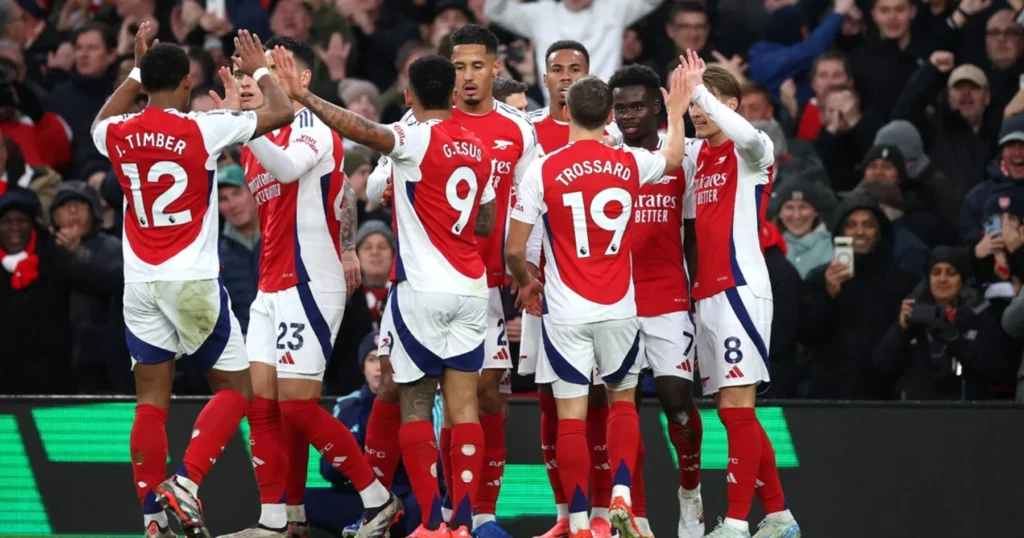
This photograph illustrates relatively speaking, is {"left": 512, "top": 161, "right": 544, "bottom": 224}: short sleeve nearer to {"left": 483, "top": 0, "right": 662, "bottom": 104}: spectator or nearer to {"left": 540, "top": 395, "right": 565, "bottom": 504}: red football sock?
{"left": 540, "top": 395, "right": 565, "bottom": 504}: red football sock

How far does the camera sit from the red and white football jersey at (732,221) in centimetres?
988

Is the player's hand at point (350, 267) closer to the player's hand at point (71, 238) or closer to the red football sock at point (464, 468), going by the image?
the red football sock at point (464, 468)

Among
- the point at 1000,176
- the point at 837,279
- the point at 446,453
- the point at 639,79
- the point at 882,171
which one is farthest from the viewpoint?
the point at 882,171

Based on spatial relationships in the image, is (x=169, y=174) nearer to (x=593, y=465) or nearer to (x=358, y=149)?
(x=593, y=465)

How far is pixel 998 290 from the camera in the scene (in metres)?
12.4

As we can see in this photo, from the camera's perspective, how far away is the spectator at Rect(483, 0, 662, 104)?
14914mm

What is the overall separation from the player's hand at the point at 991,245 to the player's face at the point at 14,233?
295 inches

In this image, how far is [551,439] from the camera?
10336mm

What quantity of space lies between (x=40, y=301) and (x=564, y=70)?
490 cm

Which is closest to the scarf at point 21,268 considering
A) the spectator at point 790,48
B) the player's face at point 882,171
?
the spectator at point 790,48

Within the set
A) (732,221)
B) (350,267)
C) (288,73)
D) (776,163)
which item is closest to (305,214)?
(350,267)

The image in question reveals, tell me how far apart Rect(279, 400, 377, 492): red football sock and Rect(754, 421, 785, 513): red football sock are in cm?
238

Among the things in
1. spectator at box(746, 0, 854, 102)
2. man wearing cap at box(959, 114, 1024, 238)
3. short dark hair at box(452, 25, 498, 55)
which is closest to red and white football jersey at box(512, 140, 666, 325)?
short dark hair at box(452, 25, 498, 55)

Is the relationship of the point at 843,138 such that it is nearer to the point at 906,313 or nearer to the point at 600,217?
the point at 906,313
